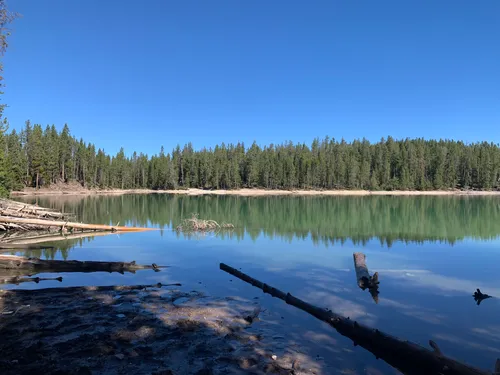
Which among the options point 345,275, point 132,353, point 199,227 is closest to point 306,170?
point 199,227

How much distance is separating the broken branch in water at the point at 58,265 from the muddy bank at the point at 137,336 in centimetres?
286

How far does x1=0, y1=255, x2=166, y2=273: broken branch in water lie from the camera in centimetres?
1261

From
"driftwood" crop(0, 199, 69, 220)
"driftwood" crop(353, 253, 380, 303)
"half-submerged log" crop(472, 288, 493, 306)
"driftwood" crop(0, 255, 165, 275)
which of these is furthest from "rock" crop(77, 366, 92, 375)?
"driftwood" crop(0, 199, 69, 220)

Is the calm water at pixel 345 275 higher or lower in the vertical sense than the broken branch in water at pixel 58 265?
lower

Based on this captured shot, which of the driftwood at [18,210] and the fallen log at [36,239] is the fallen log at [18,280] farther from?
the driftwood at [18,210]

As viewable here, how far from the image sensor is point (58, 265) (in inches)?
516

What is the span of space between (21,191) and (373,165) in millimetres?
112634

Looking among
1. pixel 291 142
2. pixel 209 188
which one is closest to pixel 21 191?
pixel 209 188

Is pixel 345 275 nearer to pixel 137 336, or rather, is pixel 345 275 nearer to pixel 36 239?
pixel 137 336

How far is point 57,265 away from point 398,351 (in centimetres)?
1157

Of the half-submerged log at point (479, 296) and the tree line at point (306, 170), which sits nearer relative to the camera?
the half-submerged log at point (479, 296)

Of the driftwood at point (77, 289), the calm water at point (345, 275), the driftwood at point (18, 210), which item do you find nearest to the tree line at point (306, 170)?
the driftwood at point (18, 210)

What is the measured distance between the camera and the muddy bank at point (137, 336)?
5.93 m

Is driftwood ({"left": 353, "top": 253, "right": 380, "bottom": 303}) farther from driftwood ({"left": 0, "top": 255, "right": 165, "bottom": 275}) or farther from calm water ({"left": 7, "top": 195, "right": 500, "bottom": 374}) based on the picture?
driftwood ({"left": 0, "top": 255, "right": 165, "bottom": 275})
